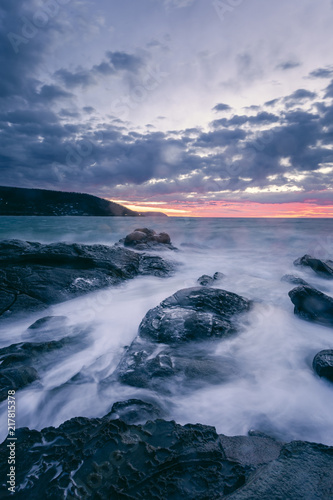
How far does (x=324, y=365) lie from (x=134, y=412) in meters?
2.84

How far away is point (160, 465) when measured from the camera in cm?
182

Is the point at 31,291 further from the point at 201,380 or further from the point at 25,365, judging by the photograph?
the point at 201,380

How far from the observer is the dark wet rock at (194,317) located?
4.41m

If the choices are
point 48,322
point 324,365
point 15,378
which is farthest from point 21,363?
point 324,365

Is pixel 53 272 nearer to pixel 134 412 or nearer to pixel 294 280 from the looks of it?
pixel 134 412

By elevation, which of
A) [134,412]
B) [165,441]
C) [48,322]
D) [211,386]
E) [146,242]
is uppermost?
[146,242]

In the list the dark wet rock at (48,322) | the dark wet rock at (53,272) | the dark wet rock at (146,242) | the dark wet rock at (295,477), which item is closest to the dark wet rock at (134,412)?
the dark wet rock at (295,477)

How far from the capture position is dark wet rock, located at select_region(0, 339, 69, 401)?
10.1 feet

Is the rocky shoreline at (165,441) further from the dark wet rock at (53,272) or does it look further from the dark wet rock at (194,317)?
the dark wet rock at (53,272)

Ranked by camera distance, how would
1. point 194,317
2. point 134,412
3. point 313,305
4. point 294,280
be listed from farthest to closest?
point 294,280, point 313,305, point 194,317, point 134,412

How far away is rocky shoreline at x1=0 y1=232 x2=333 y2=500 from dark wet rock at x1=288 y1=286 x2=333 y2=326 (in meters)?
0.02

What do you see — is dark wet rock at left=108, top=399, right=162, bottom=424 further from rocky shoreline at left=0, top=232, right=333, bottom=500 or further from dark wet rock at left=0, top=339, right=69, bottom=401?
dark wet rock at left=0, top=339, right=69, bottom=401

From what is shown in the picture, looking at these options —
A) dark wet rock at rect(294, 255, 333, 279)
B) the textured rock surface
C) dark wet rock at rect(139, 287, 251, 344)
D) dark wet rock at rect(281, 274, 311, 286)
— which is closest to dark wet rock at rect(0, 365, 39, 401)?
the textured rock surface

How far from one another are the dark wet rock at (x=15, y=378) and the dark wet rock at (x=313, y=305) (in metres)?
5.58
